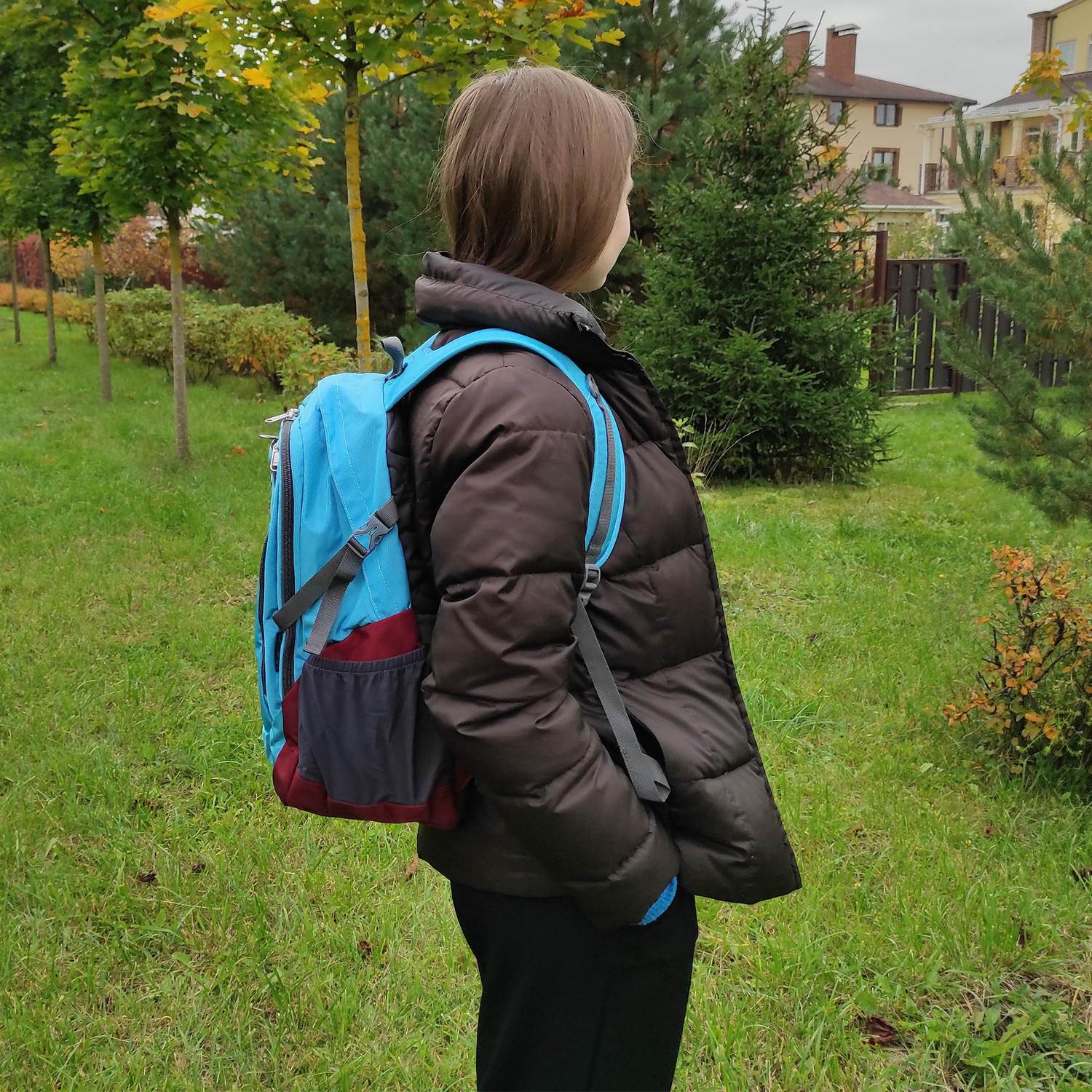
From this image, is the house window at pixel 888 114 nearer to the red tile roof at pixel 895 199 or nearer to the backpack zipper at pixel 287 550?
the red tile roof at pixel 895 199

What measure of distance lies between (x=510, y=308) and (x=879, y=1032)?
196 centimetres

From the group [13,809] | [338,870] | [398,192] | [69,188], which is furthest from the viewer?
[398,192]

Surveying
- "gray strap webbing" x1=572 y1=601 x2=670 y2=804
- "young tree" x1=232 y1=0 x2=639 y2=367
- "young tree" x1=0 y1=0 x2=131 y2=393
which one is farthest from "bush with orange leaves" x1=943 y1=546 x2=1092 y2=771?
"young tree" x1=0 y1=0 x2=131 y2=393

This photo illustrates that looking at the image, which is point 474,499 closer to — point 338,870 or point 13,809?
point 338,870

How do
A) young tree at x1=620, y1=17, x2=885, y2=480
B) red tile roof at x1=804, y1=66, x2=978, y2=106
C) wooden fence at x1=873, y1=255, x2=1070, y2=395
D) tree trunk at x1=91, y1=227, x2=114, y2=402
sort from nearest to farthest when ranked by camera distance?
young tree at x1=620, y1=17, x2=885, y2=480 < tree trunk at x1=91, y1=227, x2=114, y2=402 < wooden fence at x1=873, y1=255, x2=1070, y2=395 < red tile roof at x1=804, y1=66, x2=978, y2=106

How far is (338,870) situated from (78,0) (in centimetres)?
643

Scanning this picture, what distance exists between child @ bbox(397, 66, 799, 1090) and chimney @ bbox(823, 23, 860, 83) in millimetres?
53980

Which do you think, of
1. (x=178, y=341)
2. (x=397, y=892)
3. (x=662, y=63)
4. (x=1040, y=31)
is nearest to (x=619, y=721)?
(x=397, y=892)

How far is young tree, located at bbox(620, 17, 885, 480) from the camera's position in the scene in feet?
25.0

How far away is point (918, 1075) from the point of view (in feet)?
7.29

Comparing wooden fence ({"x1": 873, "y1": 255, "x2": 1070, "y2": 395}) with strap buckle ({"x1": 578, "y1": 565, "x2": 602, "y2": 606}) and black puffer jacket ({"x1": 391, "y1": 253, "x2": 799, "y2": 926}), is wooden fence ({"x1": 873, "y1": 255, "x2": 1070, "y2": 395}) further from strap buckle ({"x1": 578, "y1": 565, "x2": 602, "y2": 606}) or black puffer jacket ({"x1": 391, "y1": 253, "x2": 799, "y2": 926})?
strap buckle ({"x1": 578, "y1": 565, "x2": 602, "y2": 606})

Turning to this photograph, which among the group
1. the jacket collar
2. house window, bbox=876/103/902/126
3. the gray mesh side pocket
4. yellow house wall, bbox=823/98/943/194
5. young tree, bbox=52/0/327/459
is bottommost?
the gray mesh side pocket

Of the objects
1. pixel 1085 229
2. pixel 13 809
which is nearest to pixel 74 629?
pixel 13 809

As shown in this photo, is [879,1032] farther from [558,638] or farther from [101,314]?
[101,314]
